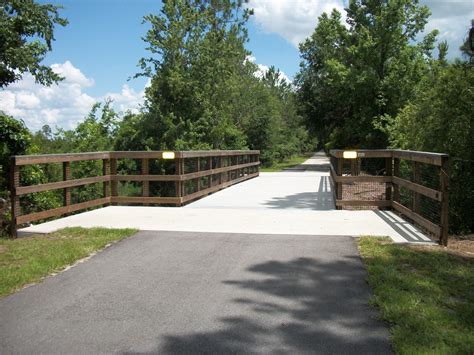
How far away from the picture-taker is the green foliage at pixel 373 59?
1019 inches

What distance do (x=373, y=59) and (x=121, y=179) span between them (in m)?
20.0

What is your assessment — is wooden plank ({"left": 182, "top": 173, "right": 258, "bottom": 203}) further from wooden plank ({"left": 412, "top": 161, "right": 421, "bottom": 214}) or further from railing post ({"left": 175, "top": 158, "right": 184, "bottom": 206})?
wooden plank ({"left": 412, "top": 161, "right": 421, "bottom": 214})

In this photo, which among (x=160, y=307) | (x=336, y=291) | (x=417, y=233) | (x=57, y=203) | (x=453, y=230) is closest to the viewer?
(x=160, y=307)

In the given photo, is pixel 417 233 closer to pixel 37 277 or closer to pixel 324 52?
pixel 37 277

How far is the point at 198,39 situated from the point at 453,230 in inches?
590

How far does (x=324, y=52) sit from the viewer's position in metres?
33.1

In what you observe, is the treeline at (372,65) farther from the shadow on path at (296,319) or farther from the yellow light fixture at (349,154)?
the shadow on path at (296,319)

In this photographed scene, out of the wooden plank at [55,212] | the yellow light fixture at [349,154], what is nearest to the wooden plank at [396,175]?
the yellow light fixture at [349,154]

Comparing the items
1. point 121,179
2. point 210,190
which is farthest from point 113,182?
point 210,190

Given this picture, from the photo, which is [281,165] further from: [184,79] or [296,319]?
[296,319]

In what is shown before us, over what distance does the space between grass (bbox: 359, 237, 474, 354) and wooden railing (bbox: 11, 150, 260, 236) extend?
15.2 ft

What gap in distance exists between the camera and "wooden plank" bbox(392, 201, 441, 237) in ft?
21.4

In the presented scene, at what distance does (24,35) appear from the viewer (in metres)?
14.5

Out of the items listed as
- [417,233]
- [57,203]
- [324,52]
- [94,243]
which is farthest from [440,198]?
[324,52]
